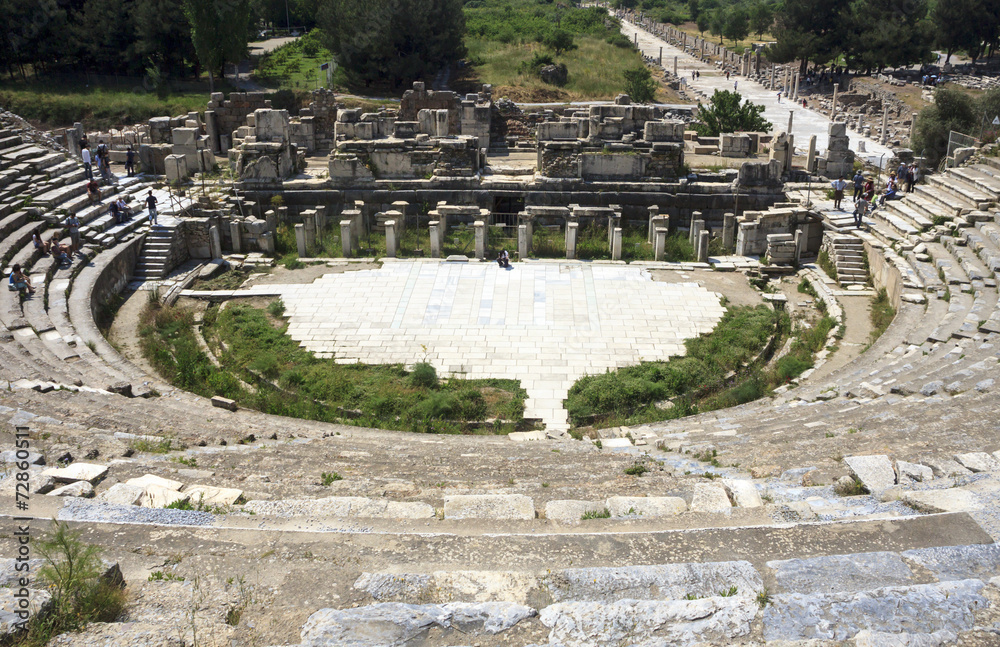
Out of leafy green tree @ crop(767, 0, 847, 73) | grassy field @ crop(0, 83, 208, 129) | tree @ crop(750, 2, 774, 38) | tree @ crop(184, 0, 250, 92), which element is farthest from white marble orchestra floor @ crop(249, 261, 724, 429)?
tree @ crop(750, 2, 774, 38)

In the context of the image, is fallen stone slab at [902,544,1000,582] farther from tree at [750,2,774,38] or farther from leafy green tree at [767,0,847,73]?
tree at [750,2,774,38]

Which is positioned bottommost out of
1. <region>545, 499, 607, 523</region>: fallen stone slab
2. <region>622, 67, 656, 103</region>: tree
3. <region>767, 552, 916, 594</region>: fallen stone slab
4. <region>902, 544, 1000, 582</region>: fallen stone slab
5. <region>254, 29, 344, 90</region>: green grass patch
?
<region>545, 499, 607, 523</region>: fallen stone slab

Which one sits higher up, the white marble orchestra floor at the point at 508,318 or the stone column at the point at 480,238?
the stone column at the point at 480,238

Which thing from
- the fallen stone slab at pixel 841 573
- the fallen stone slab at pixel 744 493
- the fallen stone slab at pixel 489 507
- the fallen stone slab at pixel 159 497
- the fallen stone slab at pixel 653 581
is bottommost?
the fallen stone slab at pixel 744 493

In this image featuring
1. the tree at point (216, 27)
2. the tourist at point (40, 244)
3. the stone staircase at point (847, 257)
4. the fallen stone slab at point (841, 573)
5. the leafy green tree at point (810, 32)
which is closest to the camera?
the fallen stone slab at point (841, 573)

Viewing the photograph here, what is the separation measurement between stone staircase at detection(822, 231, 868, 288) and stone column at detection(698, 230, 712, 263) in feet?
11.7

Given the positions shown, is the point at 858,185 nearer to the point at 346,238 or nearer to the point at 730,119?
the point at 730,119

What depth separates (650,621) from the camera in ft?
18.7

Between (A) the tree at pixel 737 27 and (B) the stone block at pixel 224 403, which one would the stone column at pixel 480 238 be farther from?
(A) the tree at pixel 737 27

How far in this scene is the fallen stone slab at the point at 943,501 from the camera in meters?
7.43

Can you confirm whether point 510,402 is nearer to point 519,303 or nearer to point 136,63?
point 519,303

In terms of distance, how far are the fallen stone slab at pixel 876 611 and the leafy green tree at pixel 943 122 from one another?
101 feet

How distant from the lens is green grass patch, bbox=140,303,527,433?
50.9 ft

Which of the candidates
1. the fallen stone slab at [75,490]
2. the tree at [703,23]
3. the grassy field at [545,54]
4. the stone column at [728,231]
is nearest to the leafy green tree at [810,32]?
the grassy field at [545,54]
